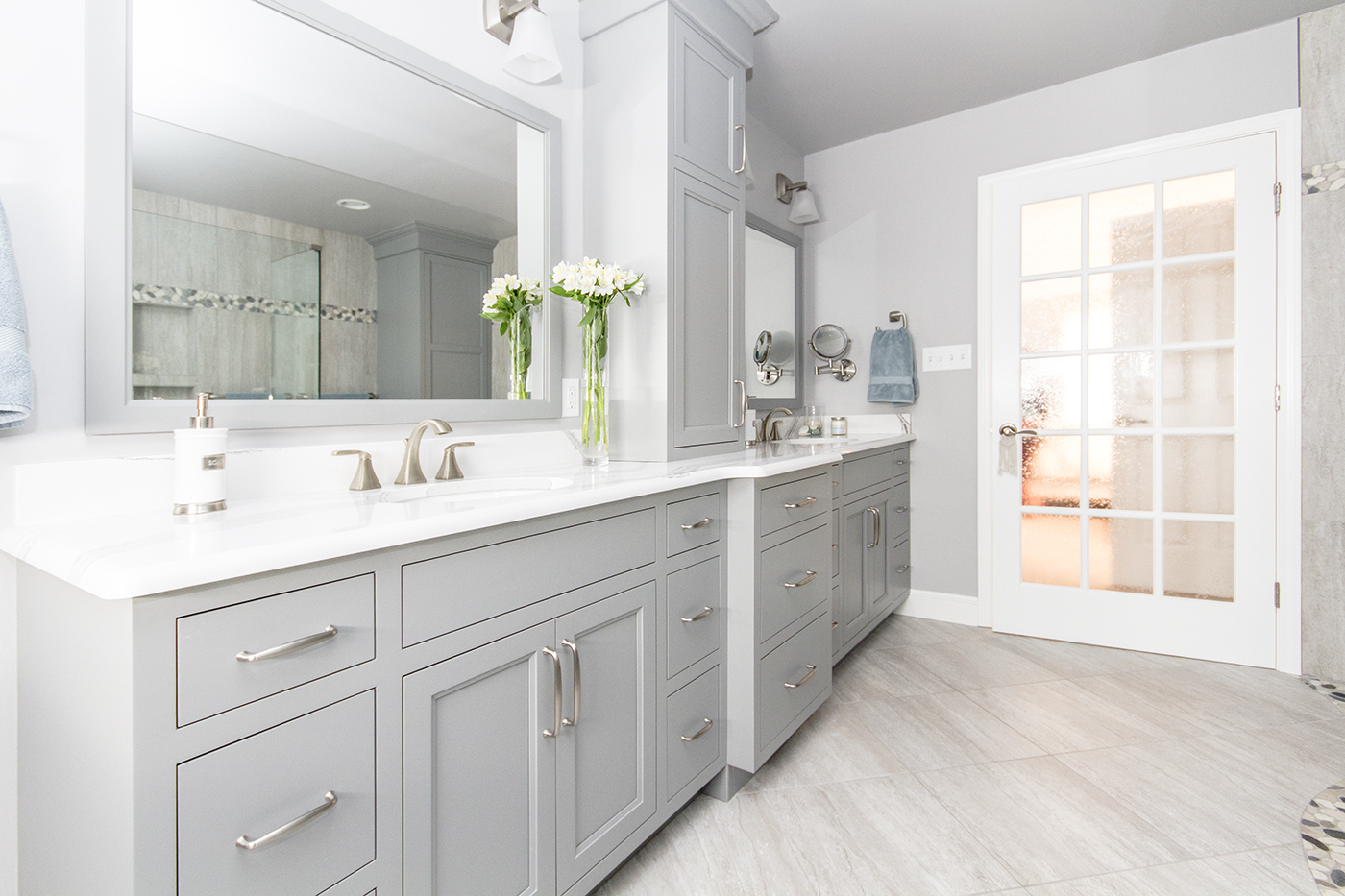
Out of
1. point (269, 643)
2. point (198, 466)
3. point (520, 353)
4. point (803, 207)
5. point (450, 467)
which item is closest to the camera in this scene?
point (269, 643)

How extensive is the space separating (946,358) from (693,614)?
2.23m

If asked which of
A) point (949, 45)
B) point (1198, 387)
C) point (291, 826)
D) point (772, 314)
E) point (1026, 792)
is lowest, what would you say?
point (1026, 792)

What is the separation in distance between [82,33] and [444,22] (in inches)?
31.7

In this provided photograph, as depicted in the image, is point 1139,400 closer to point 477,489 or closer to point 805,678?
point 805,678

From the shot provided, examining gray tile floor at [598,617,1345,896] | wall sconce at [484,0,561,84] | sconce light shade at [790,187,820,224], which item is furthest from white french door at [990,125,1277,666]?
wall sconce at [484,0,561,84]

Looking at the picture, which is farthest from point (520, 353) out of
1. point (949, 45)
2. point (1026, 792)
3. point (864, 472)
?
point (949, 45)

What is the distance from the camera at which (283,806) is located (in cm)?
78

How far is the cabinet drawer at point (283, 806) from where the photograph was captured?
716 millimetres

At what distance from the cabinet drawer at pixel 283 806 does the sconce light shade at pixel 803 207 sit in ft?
10.2

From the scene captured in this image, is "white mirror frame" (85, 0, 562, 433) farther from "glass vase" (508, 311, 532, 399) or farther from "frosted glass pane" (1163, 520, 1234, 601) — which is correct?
"frosted glass pane" (1163, 520, 1234, 601)

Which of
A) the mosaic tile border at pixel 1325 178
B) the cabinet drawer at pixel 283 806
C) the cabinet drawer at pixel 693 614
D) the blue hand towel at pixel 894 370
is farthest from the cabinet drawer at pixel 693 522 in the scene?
the mosaic tile border at pixel 1325 178

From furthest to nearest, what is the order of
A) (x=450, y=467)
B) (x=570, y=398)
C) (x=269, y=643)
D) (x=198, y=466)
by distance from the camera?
1. (x=570, y=398)
2. (x=450, y=467)
3. (x=198, y=466)
4. (x=269, y=643)

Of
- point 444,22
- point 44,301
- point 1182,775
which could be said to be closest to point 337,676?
point 44,301

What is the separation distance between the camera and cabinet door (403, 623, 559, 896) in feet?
3.05
